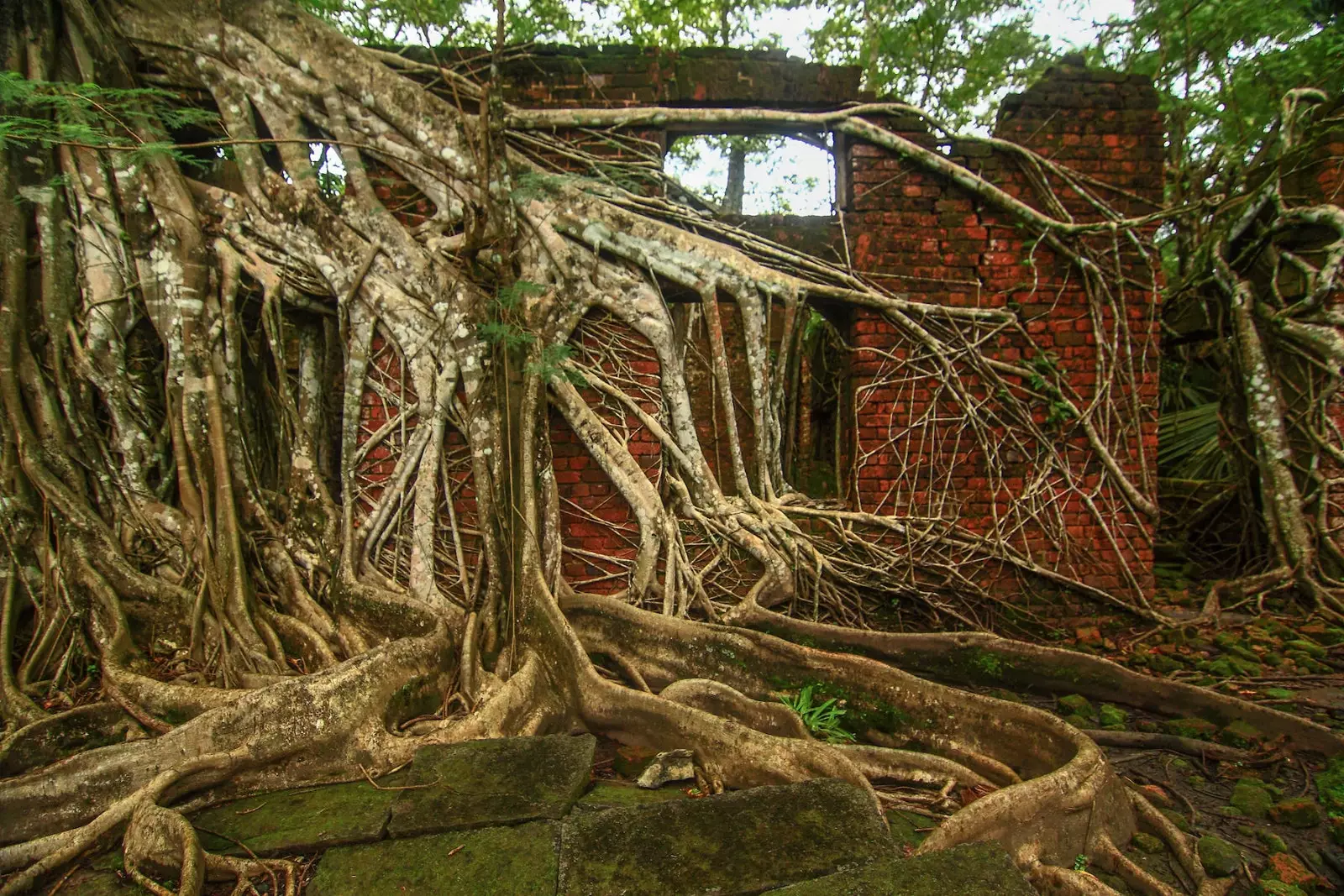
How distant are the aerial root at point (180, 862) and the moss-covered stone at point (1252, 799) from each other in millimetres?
2829

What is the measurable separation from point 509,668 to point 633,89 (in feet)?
10.3

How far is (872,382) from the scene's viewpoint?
13.5 ft

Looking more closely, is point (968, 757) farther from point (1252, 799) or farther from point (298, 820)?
point (298, 820)

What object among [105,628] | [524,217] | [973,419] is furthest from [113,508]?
[973,419]

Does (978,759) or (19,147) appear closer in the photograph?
(978,759)

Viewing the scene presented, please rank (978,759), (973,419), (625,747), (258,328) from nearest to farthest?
(978,759), (625,747), (258,328), (973,419)

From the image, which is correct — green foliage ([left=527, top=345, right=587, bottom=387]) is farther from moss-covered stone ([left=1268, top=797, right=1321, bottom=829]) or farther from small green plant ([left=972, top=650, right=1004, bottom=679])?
moss-covered stone ([left=1268, top=797, right=1321, bottom=829])

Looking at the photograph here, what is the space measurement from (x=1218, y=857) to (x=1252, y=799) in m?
0.47

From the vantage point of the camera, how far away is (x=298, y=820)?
2.18 meters

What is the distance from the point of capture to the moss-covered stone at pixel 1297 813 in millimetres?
2299

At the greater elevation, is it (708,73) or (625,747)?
(708,73)

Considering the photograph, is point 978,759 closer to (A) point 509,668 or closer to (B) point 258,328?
(A) point 509,668

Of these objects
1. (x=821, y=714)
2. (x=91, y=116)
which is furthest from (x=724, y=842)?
(x=91, y=116)

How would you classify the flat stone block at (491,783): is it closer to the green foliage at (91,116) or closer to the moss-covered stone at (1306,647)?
the green foliage at (91,116)
